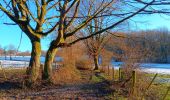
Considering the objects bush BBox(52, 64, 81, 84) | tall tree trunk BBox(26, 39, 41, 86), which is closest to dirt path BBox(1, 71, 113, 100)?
tall tree trunk BBox(26, 39, 41, 86)

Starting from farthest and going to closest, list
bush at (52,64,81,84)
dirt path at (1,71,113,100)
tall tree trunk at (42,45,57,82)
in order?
bush at (52,64,81,84) < tall tree trunk at (42,45,57,82) < dirt path at (1,71,113,100)

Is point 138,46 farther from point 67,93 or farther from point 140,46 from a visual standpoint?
point 67,93

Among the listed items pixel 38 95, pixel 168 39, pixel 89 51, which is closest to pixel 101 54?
pixel 89 51

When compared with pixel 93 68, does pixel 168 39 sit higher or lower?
higher

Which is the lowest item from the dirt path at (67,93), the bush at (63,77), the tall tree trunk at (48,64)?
the dirt path at (67,93)

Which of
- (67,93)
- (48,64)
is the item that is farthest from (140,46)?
(67,93)

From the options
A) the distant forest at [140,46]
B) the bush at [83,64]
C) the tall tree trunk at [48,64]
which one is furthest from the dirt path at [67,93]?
the bush at [83,64]

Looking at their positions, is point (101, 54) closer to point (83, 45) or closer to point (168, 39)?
point (83, 45)

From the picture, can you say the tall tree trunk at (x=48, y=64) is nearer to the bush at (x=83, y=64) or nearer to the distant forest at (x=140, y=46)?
the distant forest at (x=140, y=46)

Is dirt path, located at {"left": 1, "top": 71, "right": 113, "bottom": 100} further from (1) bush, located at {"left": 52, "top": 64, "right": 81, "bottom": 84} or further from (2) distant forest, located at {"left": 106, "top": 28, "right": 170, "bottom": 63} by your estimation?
(2) distant forest, located at {"left": 106, "top": 28, "right": 170, "bottom": 63}

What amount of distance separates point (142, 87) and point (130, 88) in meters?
0.78

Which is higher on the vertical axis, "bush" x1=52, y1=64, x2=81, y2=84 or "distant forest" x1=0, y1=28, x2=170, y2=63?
"distant forest" x1=0, y1=28, x2=170, y2=63

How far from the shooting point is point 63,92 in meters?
14.4

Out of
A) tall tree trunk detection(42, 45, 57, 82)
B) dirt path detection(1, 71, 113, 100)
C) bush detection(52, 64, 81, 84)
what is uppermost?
tall tree trunk detection(42, 45, 57, 82)
